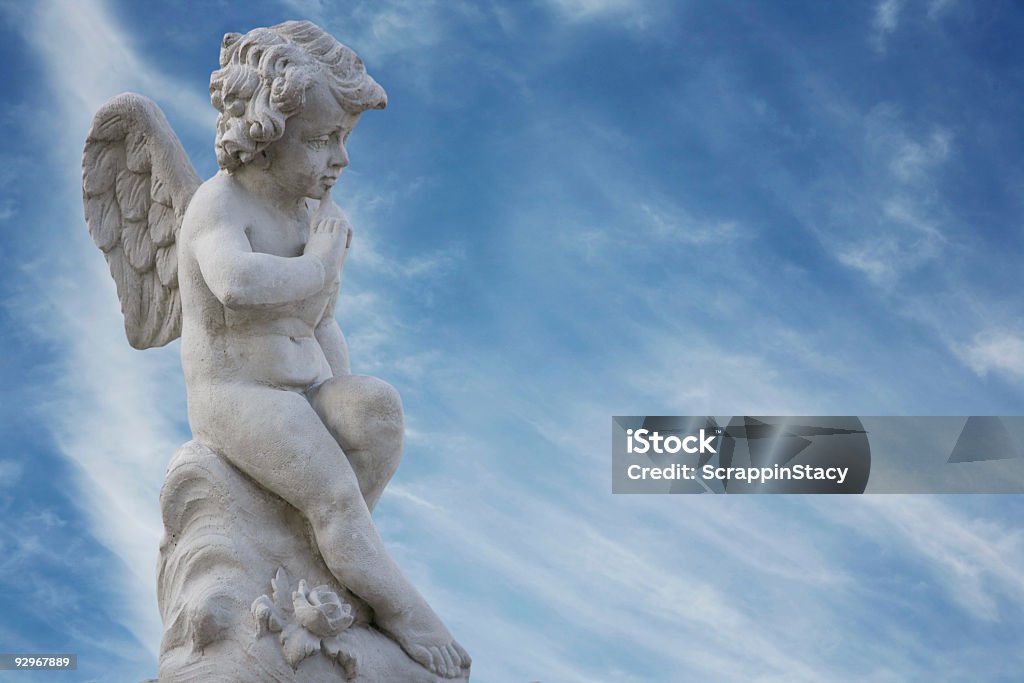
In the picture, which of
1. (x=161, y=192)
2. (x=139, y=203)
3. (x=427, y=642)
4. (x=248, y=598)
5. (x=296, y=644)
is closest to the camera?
(x=296, y=644)

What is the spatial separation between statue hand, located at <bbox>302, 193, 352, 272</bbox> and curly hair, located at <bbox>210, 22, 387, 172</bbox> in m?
0.40

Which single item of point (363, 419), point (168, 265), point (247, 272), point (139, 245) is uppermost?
point (139, 245)

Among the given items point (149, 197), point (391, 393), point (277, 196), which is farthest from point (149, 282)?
point (391, 393)

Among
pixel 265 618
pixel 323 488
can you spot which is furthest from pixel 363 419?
pixel 265 618

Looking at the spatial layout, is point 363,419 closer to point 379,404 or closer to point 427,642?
point 379,404

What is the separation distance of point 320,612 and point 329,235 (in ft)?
5.29

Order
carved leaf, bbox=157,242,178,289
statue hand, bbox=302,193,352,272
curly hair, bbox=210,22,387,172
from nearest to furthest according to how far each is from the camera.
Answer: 1. curly hair, bbox=210,22,387,172
2. statue hand, bbox=302,193,352,272
3. carved leaf, bbox=157,242,178,289

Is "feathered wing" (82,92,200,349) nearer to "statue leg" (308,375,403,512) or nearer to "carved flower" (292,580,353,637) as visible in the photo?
"statue leg" (308,375,403,512)

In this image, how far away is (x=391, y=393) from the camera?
6262 mm

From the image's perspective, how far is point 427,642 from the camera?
6.12m

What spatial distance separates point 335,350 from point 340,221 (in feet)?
1.99

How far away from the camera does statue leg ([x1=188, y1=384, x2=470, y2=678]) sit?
603cm

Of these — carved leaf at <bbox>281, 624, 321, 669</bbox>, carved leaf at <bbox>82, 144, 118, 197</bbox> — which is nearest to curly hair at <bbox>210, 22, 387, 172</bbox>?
carved leaf at <bbox>82, 144, 118, 197</bbox>

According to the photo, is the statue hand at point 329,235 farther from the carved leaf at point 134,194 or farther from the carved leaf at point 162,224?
the carved leaf at point 134,194
